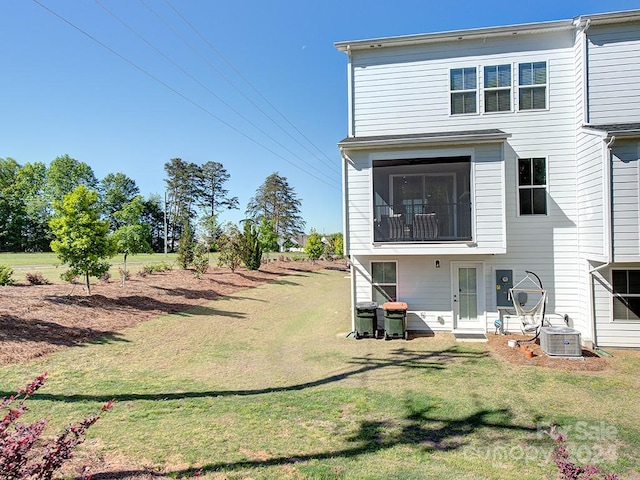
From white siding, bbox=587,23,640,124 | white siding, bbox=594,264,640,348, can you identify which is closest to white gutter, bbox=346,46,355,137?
white siding, bbox=587,23,640,124

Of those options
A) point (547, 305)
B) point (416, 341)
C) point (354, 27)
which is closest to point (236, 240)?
point (354, 27)

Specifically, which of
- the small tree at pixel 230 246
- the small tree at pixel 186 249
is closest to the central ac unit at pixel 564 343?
the small tree at pixel 230 246

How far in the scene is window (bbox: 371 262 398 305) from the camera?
1080 centimetres

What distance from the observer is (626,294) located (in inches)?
353

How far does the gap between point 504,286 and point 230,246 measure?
1709 centimetres

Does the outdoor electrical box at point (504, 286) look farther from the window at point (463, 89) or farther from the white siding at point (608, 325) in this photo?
the window at point (463, 89)

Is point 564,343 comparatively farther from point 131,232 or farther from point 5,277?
point 5,277

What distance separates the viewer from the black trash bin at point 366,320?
10.2 metres

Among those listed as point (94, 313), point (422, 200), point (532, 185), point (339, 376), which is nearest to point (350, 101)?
point (422, 200)

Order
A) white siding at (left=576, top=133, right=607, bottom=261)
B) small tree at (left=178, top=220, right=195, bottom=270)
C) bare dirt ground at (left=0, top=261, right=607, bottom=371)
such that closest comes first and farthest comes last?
1. bare dirt ground at (left=0, top=261, right=607, bottom=371)
2. white siding at (left=576, top=133, right=607, bottom=261)
3. small tree at (left=178, top=220, right=195, bottom=270)

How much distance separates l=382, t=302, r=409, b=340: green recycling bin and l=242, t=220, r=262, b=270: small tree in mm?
15613

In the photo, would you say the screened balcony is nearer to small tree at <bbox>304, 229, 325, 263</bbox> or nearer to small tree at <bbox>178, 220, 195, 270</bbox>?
small tree at <bbox>178, 220, 195, 270</bbox>

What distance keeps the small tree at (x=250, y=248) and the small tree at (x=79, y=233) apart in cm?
1207

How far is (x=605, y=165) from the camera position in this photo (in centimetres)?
820
